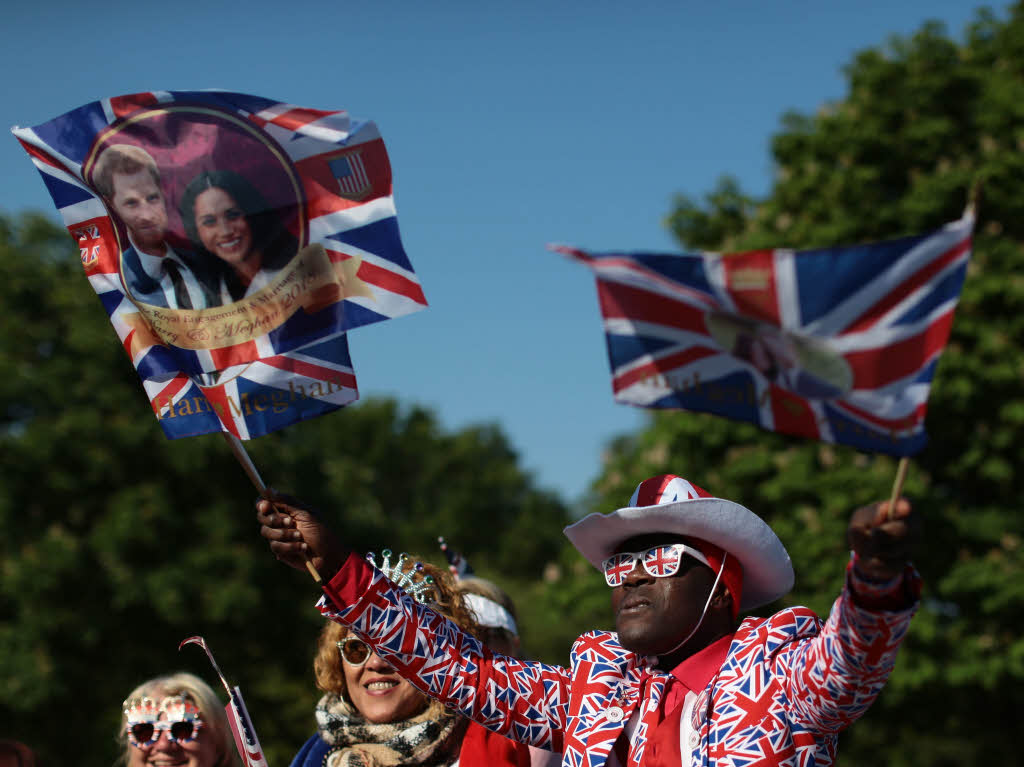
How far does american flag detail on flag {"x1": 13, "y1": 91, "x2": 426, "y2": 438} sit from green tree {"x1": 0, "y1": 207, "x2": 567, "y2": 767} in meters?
12.9

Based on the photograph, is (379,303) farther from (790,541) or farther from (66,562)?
(66,562)

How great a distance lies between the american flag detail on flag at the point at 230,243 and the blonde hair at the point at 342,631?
121 centimetres

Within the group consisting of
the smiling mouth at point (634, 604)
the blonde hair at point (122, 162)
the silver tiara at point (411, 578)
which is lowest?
the silver tiara at point (411, 578)

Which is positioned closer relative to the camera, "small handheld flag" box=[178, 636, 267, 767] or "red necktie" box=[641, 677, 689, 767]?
"red necktie" box=[641, 677, 689, 767]

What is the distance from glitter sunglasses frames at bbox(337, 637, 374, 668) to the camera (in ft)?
14.3

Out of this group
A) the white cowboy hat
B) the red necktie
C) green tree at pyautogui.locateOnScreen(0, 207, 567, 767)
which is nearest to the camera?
the red necktie

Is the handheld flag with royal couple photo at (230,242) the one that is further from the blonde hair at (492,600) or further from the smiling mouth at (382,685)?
the blonde hair at (492,600)

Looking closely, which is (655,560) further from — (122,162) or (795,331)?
(122,162)

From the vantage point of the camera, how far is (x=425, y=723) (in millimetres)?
4203

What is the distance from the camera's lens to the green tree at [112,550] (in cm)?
1702

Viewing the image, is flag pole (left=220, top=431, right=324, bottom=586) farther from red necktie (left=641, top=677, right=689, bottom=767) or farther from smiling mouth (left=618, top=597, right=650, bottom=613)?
red necktie (left=641, top=677, right=689, bottom=767)

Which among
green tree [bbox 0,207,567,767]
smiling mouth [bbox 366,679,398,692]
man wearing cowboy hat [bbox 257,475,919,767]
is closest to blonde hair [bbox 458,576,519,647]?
smiling mouth [bbox 366,679,398,692]

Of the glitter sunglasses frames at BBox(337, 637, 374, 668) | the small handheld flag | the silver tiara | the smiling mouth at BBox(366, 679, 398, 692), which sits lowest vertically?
the smiling mouth at BBox(366, 679, 398, 692)

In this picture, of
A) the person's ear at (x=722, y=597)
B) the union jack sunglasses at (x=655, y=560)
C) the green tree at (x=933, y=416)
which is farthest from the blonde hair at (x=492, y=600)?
the green tree at (x=933, y=416)
